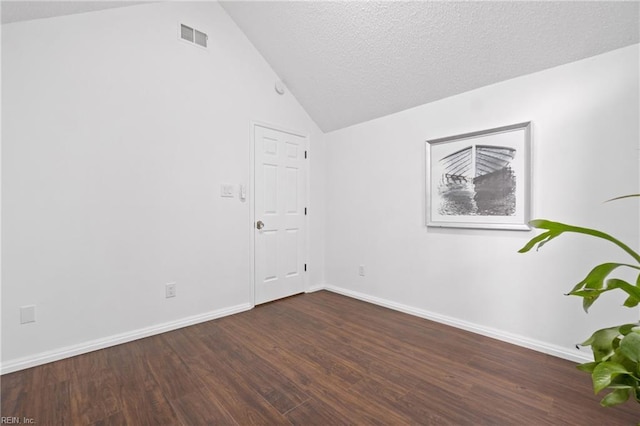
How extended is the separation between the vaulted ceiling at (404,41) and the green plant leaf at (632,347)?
6.49 ft

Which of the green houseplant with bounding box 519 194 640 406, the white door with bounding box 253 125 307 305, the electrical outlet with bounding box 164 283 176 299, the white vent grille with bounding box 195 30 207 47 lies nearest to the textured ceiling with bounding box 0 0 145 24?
the white vent grille with bounding box 195 30 207 47

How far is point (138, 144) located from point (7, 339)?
162 centimetres

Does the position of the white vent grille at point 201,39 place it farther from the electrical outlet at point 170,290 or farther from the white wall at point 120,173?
the electrical outlet at point 170,290

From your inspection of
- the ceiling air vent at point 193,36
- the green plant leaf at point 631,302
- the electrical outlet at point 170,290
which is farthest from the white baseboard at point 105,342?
the green plant leaf at point 631,302

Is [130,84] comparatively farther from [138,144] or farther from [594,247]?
[594,247]

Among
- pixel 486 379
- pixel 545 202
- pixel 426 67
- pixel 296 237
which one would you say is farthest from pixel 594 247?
pixel 296 237

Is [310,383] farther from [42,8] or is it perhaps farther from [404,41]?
[42,8]

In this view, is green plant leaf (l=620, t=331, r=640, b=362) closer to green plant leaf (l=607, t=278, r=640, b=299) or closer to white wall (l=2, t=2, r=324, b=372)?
green plant leaf (l=607, t=278, r=640, b=299)

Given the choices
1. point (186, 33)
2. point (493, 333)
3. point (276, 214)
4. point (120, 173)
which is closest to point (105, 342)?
point (120, 173)

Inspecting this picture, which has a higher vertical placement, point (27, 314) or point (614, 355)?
point (614, 355)

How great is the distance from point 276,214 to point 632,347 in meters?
2.94

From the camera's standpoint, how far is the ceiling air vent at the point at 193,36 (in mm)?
2676

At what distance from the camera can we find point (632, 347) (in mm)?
908

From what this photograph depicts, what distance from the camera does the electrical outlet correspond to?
8.41 ft
